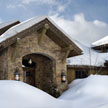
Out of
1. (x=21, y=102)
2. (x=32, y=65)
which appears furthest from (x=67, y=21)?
(x=21, y=102)

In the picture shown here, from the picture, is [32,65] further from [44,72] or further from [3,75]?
[3,75]

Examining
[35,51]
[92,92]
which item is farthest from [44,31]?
[92,92]

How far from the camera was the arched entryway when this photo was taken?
14110 millimetres

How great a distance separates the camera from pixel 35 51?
1276cm

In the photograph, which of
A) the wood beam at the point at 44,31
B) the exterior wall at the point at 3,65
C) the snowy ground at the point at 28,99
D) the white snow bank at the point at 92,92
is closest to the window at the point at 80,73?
the white snow bank at the point at 92,92

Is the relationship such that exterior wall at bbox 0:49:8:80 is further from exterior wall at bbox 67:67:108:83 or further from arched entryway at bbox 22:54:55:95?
exterior wall at bbox 67:67:108:83

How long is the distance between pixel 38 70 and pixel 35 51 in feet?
7.38

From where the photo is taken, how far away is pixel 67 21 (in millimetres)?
42062

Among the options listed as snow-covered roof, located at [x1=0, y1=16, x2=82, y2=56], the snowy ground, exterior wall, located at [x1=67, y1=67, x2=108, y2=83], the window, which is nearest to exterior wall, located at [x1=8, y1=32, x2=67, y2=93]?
snow-covered roof, located at [x1=0, y1=16, x2=82, y2=56]

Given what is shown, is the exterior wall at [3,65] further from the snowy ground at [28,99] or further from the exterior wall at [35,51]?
the snowy ground at [28,99]

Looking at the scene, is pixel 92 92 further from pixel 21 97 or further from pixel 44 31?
→ pixel 21 97

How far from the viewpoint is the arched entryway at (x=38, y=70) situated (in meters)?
14.1

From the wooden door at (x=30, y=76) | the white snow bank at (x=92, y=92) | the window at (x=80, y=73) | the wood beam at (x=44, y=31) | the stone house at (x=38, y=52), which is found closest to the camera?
the white snow bank at (x=92, y=92)

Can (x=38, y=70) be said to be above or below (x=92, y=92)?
above
